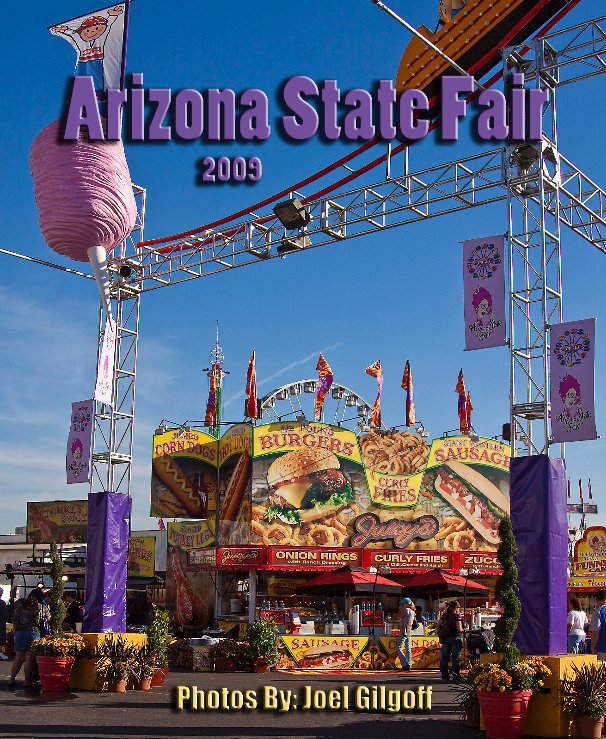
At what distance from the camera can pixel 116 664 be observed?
15648 mm

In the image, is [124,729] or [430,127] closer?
[124,729]

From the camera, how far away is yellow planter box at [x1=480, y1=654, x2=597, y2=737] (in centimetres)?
1109

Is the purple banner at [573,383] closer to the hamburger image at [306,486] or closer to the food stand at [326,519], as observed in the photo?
the food stand at [326,519]

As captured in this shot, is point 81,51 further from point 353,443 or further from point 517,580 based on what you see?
point 353,443

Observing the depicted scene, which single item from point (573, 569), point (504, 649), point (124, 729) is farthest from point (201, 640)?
point (573, 569)

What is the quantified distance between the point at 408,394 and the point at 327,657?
16.2m

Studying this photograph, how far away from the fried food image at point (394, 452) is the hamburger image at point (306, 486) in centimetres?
123

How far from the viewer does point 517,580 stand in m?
12.0

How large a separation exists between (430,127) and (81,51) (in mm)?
6573

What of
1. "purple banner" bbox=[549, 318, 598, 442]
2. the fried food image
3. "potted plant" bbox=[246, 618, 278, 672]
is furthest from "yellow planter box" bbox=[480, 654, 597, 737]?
the fried food image

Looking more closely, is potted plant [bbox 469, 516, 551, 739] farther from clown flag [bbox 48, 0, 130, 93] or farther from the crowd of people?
clown flag [bbox 48, 0, 130, 93]

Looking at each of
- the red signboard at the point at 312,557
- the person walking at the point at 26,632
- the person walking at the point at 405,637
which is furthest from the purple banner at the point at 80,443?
the red signboard at the point at 312,557

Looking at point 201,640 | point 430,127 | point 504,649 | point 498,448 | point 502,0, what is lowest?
point 201,640

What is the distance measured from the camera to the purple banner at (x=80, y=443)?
19281mm
